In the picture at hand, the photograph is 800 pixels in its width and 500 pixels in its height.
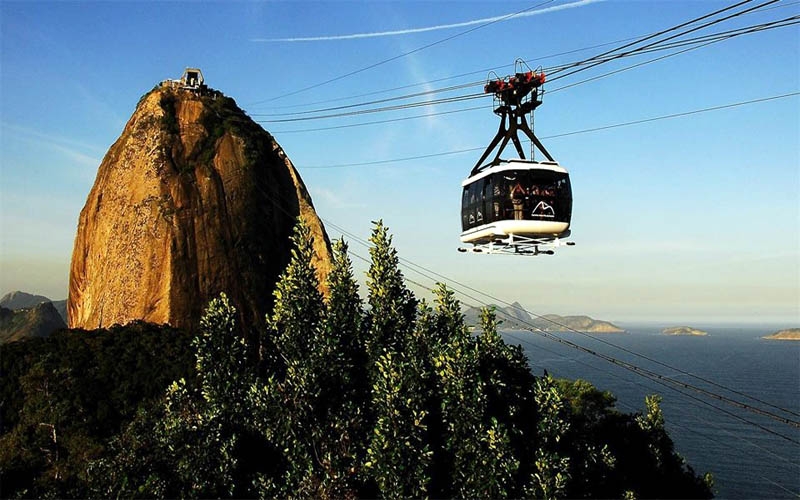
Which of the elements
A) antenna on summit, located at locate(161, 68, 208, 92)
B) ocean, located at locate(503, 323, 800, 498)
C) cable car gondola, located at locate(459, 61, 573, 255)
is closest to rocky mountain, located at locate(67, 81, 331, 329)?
antenna on summit, located at locate(161, 68, 208, 92)

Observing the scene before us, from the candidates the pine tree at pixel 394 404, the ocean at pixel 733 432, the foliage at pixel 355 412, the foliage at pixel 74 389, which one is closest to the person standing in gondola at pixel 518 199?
the foliage at pixel 355 412

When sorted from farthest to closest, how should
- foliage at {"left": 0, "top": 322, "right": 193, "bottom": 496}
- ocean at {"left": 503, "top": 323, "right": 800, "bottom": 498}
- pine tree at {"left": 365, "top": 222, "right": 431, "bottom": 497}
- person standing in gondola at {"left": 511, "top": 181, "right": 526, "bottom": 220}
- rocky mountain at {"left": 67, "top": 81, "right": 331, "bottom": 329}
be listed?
ocean at {"left": 503, "top": 323, "right": 800, "bottom": 498}, rocky mountain at {"left": 67, "top": 81, "right": 331, "bottom": 329}, foliage at {"left": 0, "top": 322, "right": 193, "bottom": 496}, person standing in gondola at {"left": 511, "top": 181, "right": 526, "bottom": 220}, pine tree at {"left": 365, "top": 222, "right": 431, "bottom": 497}

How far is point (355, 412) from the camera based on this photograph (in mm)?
18266

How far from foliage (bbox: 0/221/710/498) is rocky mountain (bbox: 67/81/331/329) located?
3876cm

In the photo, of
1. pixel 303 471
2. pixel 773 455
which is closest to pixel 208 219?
pixel 303 471

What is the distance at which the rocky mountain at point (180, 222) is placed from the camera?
2312 inches

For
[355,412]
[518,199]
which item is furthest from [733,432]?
[355,412]

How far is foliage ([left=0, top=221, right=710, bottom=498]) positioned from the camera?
17.0 metres

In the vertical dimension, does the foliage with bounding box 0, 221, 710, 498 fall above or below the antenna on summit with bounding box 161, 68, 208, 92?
below

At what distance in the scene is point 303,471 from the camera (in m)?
17.8

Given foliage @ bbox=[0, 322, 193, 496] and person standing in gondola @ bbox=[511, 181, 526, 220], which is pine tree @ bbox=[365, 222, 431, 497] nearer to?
person standing in gondola @ bbox=[511, 181, 526, 220]

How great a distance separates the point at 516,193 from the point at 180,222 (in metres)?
44.0

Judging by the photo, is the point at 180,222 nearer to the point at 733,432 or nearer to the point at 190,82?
the point at 190,82

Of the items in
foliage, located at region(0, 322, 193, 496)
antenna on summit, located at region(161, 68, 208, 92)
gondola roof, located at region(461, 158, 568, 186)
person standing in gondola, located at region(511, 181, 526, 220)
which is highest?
antenna on summit, located at region(161, 68, 208, 92)
